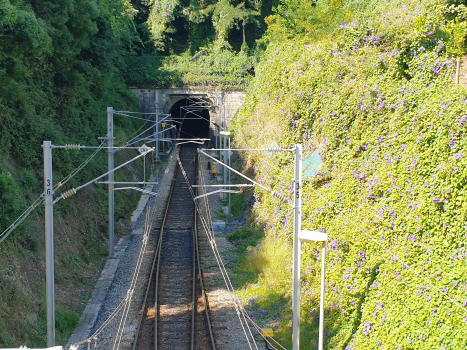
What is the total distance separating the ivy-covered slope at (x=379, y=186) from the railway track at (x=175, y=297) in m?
1.67

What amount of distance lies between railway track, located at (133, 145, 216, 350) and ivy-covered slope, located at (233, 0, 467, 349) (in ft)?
5.47

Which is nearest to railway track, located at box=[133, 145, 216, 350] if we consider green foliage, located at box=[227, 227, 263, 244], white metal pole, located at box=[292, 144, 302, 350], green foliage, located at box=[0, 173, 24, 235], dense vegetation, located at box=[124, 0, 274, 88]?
green foliage, located at box=[227, 227, 263, 244]

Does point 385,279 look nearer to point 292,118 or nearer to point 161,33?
point 292,118

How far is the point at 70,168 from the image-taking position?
1908cm

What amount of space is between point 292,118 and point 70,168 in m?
8.67

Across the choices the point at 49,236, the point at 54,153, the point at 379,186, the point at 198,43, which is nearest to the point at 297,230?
the point at 379,186

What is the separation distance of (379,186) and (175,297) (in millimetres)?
7094

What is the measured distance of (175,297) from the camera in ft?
48.8

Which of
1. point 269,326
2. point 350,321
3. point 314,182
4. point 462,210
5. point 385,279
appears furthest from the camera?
point 314,182

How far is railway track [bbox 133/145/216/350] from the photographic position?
1203 cm

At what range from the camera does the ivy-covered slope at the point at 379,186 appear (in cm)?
880

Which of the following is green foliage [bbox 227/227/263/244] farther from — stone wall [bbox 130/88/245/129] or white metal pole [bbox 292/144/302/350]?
stone wall [bbox 130/88/245/129]

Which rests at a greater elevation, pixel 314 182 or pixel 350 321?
pixel 314 182

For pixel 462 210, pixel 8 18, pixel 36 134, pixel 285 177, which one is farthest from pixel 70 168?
pixel 462 210
